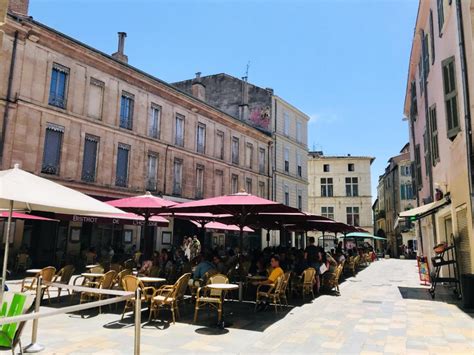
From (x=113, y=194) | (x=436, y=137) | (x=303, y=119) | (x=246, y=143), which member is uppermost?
(x=303, y=119)

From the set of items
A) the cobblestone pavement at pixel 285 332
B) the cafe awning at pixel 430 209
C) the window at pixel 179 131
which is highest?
the window at pixel 179 131

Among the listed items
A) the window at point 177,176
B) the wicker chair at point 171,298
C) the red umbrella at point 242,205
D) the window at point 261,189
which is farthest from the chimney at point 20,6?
the window at point 261,189

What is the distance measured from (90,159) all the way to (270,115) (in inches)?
686

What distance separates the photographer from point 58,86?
17141 millimetres

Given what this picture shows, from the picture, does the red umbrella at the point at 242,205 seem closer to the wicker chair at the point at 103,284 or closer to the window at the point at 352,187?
the wicker chair at the point at 103,284

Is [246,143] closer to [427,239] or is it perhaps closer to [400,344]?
[427,239]

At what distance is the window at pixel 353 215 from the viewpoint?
157 ft

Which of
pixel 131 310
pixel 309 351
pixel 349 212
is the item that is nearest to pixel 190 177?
pixel 131 310

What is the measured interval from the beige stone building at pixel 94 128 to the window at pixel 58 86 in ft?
0.14

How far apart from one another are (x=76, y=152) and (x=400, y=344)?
51.0ft

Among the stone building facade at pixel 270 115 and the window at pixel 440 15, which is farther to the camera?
the stone building facade at pixel 270 115

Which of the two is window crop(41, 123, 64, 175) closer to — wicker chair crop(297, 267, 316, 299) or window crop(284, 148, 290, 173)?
wicker chair crop(297, 267, 316, 299)

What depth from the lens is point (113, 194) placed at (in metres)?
18.8

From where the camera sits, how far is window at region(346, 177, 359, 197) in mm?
48500
